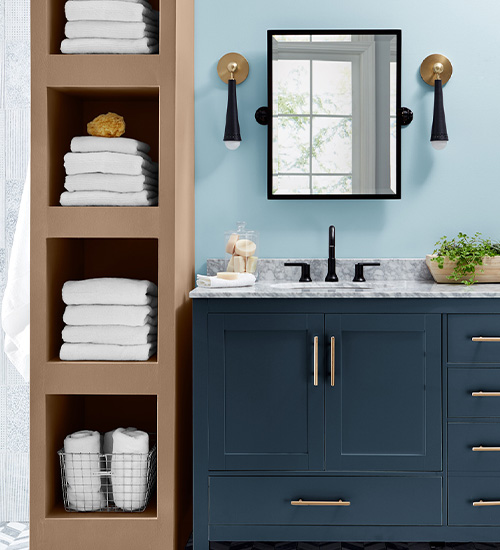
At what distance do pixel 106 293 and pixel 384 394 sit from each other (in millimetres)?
1021

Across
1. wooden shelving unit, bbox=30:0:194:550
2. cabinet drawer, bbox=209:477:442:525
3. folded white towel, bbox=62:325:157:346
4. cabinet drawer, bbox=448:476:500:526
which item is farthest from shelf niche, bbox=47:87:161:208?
cabinet drawer, bbox=448:476:500:526

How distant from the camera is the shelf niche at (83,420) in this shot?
205cm

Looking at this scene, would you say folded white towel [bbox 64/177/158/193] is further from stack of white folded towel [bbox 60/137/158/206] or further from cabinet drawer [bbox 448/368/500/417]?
cabinet drawer [bbox 448/368/500/417]

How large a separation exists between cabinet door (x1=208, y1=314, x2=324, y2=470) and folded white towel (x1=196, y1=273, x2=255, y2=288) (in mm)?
180

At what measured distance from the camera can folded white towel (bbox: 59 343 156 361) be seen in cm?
203

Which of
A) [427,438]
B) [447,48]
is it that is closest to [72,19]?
[447,48]

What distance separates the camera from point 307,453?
1.96m

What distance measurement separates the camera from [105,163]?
204 centimetres

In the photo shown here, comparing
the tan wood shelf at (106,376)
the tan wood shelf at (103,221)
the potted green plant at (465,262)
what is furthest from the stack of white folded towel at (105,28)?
the potted green plant at (465,262)

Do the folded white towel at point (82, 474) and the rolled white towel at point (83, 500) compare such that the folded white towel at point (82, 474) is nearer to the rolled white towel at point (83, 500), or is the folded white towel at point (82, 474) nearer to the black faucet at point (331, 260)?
the rolled white towel at point (83, 500)

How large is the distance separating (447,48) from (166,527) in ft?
7.17

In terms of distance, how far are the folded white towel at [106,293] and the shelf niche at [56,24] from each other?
32.8 inches

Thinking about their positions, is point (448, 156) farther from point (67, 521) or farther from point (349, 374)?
point (67, 521)

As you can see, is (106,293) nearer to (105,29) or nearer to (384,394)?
(105,29)
